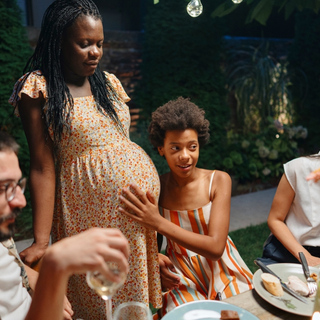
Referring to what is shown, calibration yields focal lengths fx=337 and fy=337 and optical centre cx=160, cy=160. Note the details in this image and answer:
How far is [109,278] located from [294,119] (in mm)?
7139

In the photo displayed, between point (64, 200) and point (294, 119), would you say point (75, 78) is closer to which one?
point (64, 200)

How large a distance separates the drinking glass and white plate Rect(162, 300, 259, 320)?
213mm

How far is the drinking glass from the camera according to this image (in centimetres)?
94

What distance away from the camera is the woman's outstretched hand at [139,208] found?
1530 millimetres

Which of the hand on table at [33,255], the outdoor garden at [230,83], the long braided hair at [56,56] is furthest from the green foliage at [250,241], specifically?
the long braided hair at [56,56]

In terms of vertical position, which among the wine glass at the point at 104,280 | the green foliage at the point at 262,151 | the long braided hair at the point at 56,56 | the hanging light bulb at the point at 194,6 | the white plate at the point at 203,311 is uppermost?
the hanging light bulb at the point at 194,6

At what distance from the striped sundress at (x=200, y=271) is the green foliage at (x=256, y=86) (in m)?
5.04

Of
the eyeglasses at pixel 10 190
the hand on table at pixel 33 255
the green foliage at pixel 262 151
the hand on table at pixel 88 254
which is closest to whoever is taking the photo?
the hand on table at pixel 88 254

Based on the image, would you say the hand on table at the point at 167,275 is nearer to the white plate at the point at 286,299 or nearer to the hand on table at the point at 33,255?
the white plate at the point at 286,299

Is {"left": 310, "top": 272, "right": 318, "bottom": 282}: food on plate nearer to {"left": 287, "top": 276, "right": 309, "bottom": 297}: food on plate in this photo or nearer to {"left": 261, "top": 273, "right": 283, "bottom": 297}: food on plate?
{"left": 287, "top": 276, "right": 309, "bottom": 297}: food on plate

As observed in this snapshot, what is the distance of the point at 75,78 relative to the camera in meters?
1.64

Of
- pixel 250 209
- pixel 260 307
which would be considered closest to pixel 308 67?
pixel 250 209

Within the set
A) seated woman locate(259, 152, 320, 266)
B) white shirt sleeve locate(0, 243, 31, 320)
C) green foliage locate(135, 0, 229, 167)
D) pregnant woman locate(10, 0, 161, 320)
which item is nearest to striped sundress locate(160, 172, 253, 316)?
pregnant woman locate(10, 0, 161, 320)

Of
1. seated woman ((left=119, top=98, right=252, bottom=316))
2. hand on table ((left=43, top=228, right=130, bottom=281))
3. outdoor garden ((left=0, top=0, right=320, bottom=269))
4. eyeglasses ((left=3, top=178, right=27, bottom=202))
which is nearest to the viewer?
hand on table ((left=43, top=228, right=130, bottom=281))
